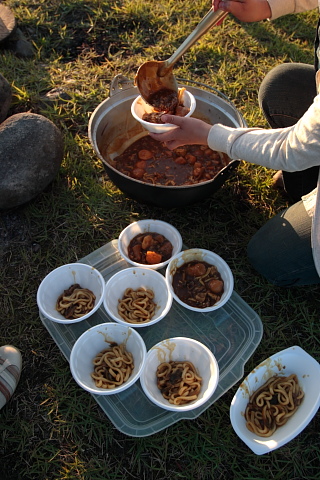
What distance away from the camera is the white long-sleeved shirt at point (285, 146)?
191 cm

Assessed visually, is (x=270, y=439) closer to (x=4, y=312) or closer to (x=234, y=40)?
(x=4, y=312)

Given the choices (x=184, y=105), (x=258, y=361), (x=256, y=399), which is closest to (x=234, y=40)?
(x=184, y=105)

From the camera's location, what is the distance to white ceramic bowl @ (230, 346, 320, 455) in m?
1.99

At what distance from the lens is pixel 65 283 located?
2637mm

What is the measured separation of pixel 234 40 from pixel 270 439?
13.7 feet

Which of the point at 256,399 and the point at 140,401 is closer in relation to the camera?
the point at 256,399

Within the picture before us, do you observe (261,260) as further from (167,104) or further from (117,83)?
(117,83)

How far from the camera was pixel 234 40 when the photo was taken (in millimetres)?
4461

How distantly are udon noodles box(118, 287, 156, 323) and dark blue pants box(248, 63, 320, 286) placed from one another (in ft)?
2.69

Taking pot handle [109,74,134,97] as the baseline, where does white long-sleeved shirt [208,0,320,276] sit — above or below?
below

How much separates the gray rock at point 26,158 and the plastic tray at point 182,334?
76cm

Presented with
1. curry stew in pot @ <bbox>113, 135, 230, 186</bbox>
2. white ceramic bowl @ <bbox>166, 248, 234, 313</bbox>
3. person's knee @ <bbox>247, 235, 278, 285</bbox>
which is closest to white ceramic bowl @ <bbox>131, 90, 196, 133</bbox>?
curry stew in pot @ <bbox>113, 135, 230, 186</bbox>

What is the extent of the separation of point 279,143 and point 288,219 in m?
0.61

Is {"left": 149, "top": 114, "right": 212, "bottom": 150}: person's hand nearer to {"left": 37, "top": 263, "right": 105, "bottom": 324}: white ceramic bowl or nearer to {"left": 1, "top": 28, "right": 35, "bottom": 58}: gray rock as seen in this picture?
{"left": 37, "top": 263, "right": 105, "bottom": 324}: white ceramic bowl
